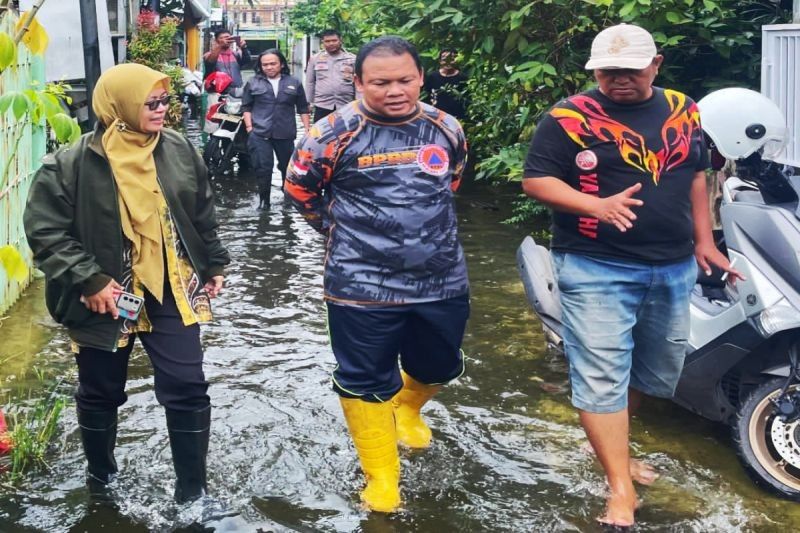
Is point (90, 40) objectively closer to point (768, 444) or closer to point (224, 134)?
point (768, 444)

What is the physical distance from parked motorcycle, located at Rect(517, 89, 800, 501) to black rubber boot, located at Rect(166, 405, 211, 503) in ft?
4.76

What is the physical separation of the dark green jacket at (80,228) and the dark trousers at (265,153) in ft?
24.1

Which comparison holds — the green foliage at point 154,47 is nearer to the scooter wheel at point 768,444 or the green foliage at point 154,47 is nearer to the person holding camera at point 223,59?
the person holding camera at point 223,59

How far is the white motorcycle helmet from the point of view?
419 cm

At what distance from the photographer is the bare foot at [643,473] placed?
423cm

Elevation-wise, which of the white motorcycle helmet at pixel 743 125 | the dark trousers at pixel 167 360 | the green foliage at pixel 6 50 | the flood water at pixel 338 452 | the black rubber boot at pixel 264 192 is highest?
the green foliage at pixel 6 50

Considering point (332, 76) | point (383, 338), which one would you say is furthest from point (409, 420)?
point (332, 76)

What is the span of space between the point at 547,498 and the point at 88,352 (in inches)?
72.1

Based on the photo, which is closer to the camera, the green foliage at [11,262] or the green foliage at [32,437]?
the green foliage at [11,262]

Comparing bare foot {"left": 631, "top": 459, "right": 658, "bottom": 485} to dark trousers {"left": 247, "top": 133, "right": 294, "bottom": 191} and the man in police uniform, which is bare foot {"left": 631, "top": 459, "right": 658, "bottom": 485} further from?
the man in police uniform

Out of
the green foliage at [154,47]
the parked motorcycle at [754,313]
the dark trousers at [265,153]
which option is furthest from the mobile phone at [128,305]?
the green foliage at [154,47]

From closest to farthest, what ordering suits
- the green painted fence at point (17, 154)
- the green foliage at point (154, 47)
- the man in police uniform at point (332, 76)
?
the green painted fence at point (17, 154)
the man in police uniform at point (332, 76)
the green foliage at point (154, 47)

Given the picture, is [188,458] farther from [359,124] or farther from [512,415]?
[512,415]

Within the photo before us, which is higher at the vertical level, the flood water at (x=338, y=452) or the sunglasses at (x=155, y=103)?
the sunglasses at (x=155, y=103)
